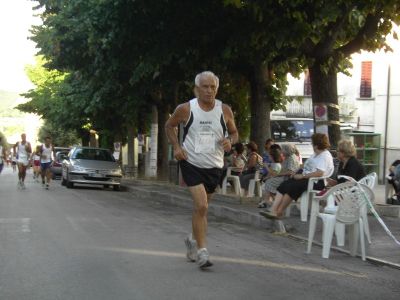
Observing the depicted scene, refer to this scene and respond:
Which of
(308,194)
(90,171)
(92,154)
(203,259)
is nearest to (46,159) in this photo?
(90,171)

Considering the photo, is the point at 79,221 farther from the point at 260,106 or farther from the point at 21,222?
the point at 260,106

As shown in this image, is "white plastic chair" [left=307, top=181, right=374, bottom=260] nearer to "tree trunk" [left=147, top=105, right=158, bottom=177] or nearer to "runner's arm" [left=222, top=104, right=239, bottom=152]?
"runner's arm" [left=222, top=104, right=239, bottom=152]

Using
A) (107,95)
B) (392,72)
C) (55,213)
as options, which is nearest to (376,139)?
(392,72)

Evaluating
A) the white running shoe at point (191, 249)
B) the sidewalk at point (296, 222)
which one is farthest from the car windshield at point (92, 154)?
the white running shoe at point (191, 249)

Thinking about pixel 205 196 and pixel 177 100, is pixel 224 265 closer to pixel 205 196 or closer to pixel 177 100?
pixel 205 196

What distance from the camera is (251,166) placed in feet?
49.9

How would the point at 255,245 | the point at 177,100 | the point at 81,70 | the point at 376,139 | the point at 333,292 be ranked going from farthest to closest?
the point at 376,139, the point at 177,100, the point at 81,70, the point at 255,245, the point at 333,292

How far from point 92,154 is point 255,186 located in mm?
10846

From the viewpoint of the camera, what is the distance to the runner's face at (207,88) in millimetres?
6875

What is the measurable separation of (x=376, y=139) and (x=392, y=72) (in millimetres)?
3360

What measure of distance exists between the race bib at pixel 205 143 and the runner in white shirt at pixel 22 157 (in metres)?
15.7

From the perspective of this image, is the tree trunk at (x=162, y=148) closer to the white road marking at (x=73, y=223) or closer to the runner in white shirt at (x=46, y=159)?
the runner in white shirt at (x=46, y=159)

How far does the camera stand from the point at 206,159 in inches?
271

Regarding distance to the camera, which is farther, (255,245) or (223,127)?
(255,245)
